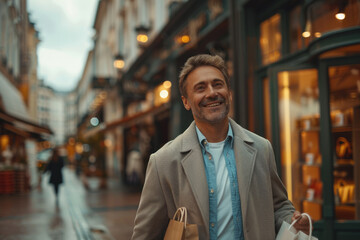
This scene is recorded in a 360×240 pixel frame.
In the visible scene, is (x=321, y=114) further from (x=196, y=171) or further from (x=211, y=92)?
(x=196, y=171)

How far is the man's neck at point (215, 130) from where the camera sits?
2380 mm

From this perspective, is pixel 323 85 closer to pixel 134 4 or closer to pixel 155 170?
pixel 155 170

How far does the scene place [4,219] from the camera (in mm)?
10195

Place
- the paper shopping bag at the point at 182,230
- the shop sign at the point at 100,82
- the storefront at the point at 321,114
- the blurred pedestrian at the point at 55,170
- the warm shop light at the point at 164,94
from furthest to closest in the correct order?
the shop sign at the point at 100,82
the warm shop light at the point at 164,94
the blurred pedestrian at the point at 55,170
the storefront at the point at 321,114
the paper shopping bag at the point at 182,230

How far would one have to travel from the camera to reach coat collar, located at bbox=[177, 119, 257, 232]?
2178 millimetres

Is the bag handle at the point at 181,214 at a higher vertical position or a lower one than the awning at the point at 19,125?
lower

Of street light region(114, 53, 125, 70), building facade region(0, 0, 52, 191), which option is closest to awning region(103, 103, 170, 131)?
building facade region(0, 0, 52, 191)

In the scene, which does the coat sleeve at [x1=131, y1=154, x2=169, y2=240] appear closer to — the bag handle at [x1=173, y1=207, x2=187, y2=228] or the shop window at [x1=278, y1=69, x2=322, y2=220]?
the bag handle at [x1=173, y1=207, x2=187, y2=228]

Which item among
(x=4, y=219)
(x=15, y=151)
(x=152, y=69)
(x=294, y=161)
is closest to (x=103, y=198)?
(x=4, y=219)

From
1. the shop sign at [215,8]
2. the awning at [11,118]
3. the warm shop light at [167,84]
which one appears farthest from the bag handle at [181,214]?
the awning at [11,118]

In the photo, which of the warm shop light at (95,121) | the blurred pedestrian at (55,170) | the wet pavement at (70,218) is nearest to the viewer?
the wet pavement at (70,218)

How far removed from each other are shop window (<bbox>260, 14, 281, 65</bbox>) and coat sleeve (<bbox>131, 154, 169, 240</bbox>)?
6.54 meters

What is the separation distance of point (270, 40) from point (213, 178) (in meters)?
6.91

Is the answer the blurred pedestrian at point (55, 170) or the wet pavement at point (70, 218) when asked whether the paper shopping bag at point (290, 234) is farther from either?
the blurred pedestrian at point (55, 170)
